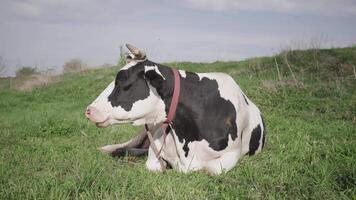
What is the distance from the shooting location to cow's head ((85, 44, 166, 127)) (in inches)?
184

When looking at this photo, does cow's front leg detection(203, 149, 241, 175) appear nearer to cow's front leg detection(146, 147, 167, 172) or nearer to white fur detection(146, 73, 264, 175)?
white fur detection(146, 73, 264, 175)

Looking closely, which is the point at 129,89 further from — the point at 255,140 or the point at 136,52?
the point at 255,140

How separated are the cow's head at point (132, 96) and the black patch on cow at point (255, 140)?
144cm

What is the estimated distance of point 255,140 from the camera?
18.3ft

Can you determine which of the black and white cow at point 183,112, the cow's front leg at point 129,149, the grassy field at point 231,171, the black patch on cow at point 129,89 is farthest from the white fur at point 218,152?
the cow's front leg at point 129,149

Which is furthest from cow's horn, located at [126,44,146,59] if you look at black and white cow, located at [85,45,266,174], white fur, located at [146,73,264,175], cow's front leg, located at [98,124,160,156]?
cow's front leg, located at [98,124,160,156]

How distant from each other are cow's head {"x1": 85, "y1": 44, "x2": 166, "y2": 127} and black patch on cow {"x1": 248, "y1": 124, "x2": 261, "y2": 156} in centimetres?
144

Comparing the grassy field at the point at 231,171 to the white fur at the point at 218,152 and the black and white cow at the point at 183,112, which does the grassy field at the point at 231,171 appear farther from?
the black and white cow at the point at 183,112

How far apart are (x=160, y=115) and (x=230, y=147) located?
2.82ft

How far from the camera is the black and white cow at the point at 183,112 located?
469 cm

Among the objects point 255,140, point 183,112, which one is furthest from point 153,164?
point 255,140

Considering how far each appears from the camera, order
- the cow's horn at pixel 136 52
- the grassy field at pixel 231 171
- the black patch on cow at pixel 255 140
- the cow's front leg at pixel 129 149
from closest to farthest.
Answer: the grassy field at pixel 231 171 → the cow's horn at pixel 136 52 → the black patch on cow at pixel 255 140 → the cow's front leg at pixel 129 149

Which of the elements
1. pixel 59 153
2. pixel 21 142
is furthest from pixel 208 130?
pixel 21 142

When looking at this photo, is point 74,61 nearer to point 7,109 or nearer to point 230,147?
point 7,109
